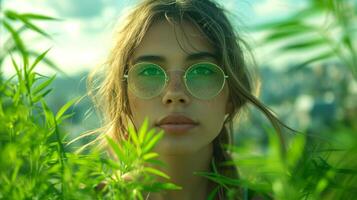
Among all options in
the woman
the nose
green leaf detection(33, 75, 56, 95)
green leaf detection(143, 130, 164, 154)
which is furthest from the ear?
green leaf detection(143, 130, 164, 154)

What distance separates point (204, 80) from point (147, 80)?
0.21m

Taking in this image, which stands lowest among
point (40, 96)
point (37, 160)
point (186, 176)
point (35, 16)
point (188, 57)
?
point (186, 176)

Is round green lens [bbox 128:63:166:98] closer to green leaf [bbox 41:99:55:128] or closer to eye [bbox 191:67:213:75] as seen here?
eye [bbox 191:67:213:75]

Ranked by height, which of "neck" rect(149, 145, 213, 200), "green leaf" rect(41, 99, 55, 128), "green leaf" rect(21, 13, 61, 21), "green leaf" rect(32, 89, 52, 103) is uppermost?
"green leaf" rect(21, 13, 61, 21)

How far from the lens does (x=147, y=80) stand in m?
2.12

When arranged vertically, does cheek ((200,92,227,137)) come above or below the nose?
below

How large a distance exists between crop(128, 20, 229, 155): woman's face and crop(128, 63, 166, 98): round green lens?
20 mm

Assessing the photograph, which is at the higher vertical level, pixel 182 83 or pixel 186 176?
pixel 182 83

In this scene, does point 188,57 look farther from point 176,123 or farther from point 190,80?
point 176,123

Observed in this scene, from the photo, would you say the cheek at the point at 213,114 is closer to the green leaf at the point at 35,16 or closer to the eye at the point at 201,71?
the eye at the point at 201,71

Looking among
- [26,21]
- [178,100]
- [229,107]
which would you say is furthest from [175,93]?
[26,21]

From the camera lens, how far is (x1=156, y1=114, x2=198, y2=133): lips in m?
Answer: 1.99

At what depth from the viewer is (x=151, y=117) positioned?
2.07 meters

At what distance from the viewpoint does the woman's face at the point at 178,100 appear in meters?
2.02
